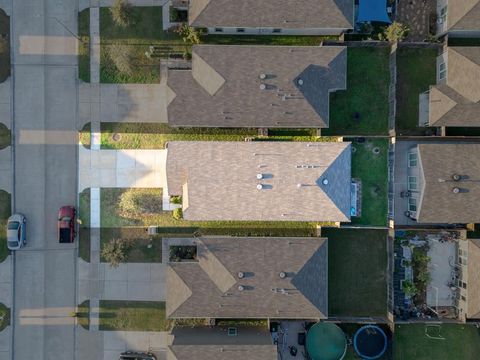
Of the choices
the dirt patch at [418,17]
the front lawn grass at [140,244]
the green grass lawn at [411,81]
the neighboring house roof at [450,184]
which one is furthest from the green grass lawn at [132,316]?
the dirt patch at [418,17]

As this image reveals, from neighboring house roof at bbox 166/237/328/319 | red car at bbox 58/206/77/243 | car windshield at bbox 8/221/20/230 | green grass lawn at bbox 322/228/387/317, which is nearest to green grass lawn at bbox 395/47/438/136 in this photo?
green grass lawn at bbox 322/228/387/317

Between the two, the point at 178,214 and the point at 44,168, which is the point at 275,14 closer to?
the point at 178,214

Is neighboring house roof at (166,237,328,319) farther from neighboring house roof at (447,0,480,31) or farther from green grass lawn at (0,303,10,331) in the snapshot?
neighboring house roof at (447,0,480,31)

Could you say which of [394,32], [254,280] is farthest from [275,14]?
[254,280]

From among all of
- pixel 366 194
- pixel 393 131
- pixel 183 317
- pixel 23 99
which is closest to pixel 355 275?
pixel 366 194

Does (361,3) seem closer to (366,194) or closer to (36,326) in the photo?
(366,194)

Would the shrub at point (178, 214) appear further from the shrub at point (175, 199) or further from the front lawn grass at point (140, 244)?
the front lawn grass at point (140, 244)
